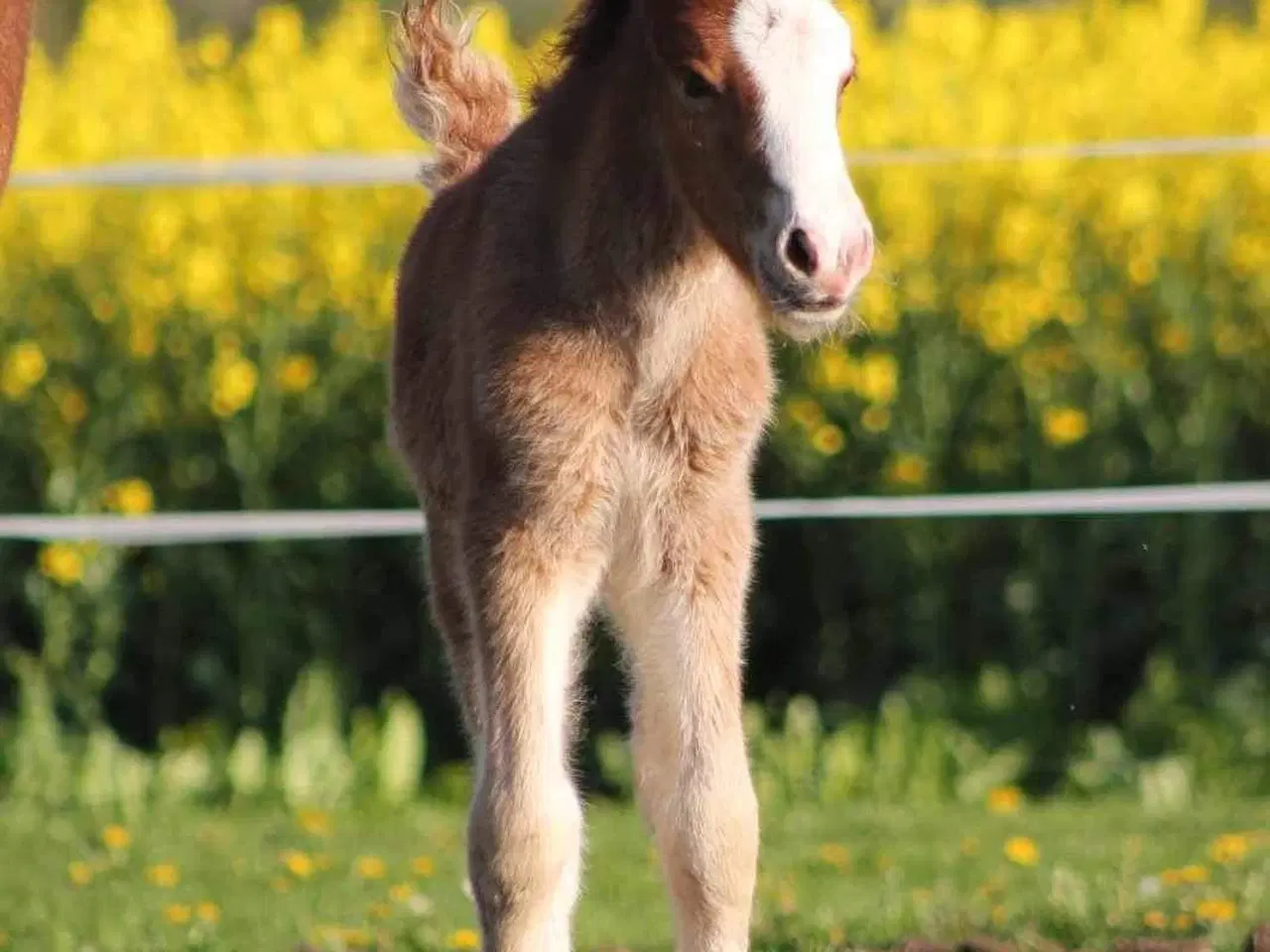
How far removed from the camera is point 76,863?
6.27m

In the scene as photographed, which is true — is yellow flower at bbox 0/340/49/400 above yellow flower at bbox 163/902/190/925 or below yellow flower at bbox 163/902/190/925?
above

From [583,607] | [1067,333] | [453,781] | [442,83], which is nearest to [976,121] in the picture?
[1067,333]

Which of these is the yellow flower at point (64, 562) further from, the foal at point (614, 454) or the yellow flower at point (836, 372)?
the foal at point (614, 454)

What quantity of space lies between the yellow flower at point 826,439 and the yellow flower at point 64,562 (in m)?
2.28

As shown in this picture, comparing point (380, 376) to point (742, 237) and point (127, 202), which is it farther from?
point (742, 237)

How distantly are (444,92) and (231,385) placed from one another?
9.60 feet

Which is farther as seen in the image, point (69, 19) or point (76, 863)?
point (69, 19)

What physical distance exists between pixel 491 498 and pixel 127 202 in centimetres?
436

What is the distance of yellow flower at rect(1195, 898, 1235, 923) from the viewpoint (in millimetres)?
4824

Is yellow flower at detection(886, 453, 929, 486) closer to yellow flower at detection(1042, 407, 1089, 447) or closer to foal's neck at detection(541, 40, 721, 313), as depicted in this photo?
yellow flower at detection(1042, 407, 1089, 447)

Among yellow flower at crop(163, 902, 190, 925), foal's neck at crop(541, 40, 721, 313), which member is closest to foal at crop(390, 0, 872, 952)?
foal's neck at crop(541, 40, 721, 313)

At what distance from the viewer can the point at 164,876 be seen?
241 inches

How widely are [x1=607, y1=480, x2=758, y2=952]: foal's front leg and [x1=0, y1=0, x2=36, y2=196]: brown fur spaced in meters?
1.18

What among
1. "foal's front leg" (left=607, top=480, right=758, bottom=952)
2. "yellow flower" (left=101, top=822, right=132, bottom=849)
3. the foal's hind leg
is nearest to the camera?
"foal's front leg" (left=607, top=480, right=758, bottom=952)
